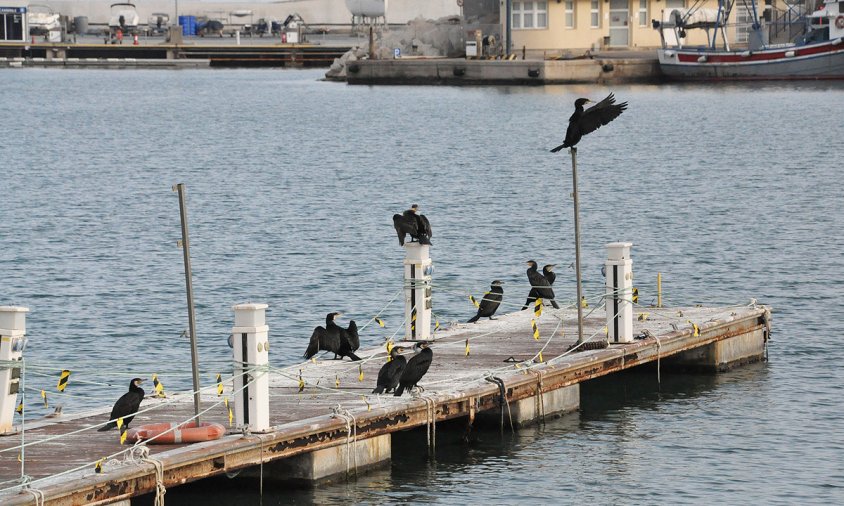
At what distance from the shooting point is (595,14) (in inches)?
5059

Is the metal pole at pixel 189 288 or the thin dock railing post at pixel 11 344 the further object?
the metal pole at pixel 189 288

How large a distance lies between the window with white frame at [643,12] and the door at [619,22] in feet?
3.93

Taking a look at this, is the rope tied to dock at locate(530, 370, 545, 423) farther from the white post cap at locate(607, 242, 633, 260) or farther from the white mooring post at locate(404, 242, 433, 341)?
the white post cap at locate(607, 242, 633, 260)

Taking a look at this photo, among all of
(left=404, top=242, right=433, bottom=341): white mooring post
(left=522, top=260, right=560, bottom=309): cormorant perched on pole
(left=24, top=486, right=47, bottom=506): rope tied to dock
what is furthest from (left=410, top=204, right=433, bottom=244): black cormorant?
(left=24, top=486, right=47, bottom=506): rope tied to dock

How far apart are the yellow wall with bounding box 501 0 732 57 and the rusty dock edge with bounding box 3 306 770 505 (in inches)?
3992

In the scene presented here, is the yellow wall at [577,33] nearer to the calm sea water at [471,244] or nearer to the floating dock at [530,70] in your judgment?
the floating dock at [530,70]

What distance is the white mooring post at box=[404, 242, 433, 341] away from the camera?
86.4ft

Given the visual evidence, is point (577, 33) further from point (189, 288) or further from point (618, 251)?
point (189, 288)

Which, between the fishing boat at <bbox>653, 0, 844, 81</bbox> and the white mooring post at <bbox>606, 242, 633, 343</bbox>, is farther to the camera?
the fishing boat at <bbox>653, 0, 844, 81</bbox>

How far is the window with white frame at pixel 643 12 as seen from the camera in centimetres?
13062

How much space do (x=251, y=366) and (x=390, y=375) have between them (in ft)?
9.85

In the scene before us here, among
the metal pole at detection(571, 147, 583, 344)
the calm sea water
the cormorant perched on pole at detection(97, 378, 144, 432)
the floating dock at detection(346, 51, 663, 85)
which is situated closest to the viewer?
the cormorant perched on pole at detection(97, 378, 144, 432)

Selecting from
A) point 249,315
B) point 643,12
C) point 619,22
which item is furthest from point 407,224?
point 643,12

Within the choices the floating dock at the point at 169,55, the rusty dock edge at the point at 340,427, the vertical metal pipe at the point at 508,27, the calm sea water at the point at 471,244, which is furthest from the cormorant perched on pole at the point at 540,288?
the floating dock at the point at 169,55
